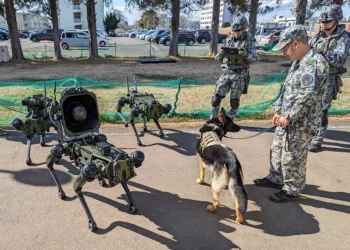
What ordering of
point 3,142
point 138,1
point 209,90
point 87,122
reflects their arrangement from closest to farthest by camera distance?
point 87,122
point 3,142
point 209,90
point 138,1

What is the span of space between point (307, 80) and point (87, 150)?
2527 mm

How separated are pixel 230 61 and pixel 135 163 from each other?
3646 mm

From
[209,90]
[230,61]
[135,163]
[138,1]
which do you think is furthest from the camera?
[138,1]

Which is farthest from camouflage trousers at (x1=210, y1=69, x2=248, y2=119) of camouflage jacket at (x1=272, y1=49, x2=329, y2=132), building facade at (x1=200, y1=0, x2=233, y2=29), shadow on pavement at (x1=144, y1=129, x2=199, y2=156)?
building facade at (x1=200, y1=0, x2=233, y2=29)

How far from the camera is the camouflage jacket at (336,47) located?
15.5ft

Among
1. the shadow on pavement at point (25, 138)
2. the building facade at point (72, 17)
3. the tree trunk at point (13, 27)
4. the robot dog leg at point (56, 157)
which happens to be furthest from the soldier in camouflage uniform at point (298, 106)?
the building facade at point (72, 17)

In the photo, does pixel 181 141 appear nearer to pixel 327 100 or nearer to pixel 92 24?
pixel 327 100

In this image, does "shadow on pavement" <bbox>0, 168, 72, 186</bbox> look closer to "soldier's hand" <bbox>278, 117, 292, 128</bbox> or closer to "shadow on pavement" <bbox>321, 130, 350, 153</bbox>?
"soldier's hand" <bbox>278, 117, 292, 128</bbox>

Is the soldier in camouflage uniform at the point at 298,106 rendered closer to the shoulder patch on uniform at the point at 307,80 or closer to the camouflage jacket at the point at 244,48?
the shoulder patch on uniform at the point at 307,80

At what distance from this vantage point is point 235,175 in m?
3.12

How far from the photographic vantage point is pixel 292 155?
3441 millimetres

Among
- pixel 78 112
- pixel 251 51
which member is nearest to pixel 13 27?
pixel 251 51

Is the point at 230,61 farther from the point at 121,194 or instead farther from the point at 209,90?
the point at 209,90

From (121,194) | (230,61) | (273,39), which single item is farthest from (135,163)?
(273,39)
